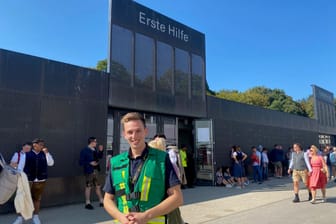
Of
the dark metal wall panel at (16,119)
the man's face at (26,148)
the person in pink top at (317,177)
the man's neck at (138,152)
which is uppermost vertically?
the dark metal wall panel at (16,119)

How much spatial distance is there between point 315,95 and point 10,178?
26.0 m

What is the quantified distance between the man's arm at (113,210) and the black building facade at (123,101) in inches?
258

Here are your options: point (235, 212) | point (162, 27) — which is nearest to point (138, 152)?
point (235, 212)

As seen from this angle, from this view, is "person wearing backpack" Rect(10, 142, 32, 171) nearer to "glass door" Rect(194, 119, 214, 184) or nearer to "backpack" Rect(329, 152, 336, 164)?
"glass door" Rect(194, 119, 214, 184)

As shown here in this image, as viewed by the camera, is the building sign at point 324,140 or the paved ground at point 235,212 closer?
the paved ground at point 235,212

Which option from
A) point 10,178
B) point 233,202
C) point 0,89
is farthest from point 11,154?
point 233,202

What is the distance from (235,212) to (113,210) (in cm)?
640

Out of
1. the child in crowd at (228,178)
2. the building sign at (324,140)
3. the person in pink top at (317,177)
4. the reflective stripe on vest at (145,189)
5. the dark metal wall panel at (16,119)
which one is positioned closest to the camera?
the reflective stripe on vest at (145,189)

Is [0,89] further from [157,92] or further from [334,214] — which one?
[334,214]

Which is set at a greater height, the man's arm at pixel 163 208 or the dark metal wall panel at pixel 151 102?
the dark metal wall panel at pixel 151 102

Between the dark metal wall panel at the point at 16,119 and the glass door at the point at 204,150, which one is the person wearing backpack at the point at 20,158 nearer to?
the dark metal wall panel at the point at 16,119

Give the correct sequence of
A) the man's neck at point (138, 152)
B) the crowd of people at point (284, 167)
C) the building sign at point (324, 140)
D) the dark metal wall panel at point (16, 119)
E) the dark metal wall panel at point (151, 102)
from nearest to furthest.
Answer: the man's neck at point (138, 152)
the dark metal wall panel at point (16, 119)
the crowd of people at point (284, 167)
the dark metal wall panel at point (151, 102)
the building sign at point (324, 140)

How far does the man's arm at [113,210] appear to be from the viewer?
2.14m

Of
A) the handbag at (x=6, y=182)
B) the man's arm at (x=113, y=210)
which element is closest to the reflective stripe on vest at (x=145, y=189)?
the man's arm at (x=113, y=210)
